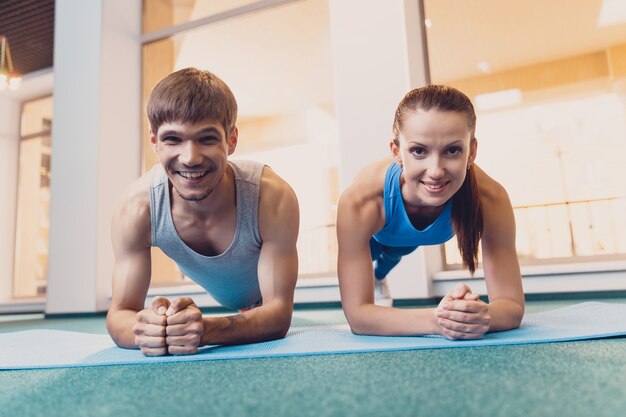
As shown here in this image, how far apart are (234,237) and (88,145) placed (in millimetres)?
2327

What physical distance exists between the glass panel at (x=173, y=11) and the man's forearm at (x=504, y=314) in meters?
3.03

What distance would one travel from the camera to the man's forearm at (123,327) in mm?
1223

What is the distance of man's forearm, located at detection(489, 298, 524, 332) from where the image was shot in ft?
3.96

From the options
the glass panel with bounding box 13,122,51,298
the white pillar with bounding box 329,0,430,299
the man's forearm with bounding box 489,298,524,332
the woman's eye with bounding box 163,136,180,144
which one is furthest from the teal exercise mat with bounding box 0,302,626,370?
the glass panel with bounding box 13,122,51,298

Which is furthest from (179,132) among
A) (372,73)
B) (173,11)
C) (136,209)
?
(173,11)

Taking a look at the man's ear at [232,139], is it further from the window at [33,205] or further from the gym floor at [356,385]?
the window at [33,205]

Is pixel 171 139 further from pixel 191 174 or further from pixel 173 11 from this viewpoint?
pixel 173 11

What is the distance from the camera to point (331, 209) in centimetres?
316

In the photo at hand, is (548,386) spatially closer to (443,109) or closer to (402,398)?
(402,398)

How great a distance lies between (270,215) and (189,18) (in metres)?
2.83

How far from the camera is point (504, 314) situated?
1228 mm

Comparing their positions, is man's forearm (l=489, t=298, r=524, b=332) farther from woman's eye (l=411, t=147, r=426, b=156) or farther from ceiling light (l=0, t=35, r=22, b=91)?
ceiling light (l=0, t=35, r=22, b=91)

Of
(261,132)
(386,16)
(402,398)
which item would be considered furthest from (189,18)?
(402,398)

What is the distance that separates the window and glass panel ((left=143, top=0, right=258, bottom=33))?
1330 mm
